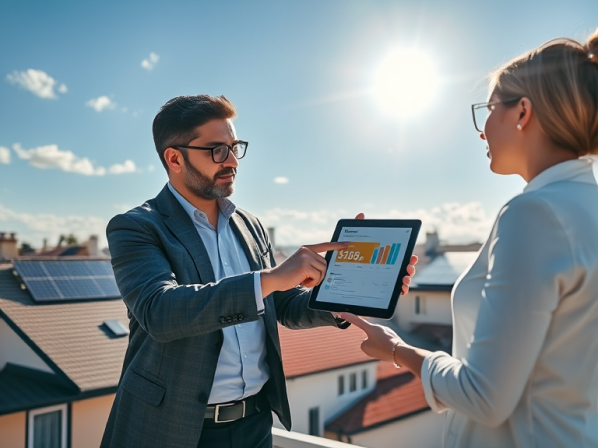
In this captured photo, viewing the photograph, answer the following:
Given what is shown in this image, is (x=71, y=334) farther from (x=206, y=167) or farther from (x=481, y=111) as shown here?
(x=481, y=111)

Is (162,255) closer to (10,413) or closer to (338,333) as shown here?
(10,413)

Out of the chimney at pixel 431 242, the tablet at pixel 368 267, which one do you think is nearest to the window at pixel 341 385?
the chimney at pixel 431 242

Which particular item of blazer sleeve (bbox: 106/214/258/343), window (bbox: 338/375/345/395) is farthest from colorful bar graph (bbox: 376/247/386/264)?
window (bbox: 338/375/345/395)

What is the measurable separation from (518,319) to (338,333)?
16613 millimetres

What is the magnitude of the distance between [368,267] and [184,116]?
1036mm

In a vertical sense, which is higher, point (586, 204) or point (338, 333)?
point (586, 204)

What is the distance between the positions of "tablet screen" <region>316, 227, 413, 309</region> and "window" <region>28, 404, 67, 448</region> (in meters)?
7.21

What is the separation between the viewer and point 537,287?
1070 mm

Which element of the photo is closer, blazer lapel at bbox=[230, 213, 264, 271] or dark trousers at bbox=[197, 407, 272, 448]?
dark trousers at bbox=[197, 407, 272, 448]

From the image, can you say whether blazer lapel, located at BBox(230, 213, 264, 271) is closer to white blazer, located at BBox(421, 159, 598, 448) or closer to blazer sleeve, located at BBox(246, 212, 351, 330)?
blazer sleeve, located at BBox(246, 212, 351, 330)

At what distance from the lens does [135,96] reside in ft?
42.0

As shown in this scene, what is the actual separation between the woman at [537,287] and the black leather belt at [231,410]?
951mm

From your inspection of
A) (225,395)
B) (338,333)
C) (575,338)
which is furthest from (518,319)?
(338,333)

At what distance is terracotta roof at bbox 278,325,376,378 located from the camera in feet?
49.3
